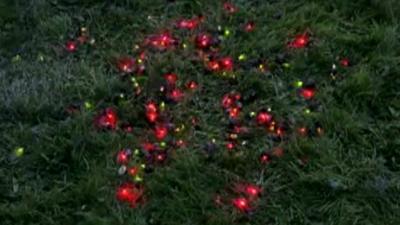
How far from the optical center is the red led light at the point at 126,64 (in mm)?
5031

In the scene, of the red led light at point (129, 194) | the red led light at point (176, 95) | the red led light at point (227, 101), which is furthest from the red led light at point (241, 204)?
the red led light at point (176, 95)

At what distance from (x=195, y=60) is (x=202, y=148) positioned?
920 mm

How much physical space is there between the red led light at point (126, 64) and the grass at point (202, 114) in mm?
74

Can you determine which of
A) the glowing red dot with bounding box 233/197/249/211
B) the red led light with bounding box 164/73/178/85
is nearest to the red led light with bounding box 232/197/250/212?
the glowing red dot with bounding box 233/197/249/211

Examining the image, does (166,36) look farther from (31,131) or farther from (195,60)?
(31,131)

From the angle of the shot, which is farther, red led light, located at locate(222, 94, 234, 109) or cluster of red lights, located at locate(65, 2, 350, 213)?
red led light, located at locate(222, 94, 234, 109)

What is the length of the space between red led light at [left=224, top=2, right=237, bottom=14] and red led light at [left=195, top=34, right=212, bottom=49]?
0.38m

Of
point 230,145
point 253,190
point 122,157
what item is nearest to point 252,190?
point 253,190

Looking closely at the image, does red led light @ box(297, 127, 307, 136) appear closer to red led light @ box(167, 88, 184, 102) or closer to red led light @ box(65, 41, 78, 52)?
red led light @ box(167, 88, 184, 102)

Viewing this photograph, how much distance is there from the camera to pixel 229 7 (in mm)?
5547

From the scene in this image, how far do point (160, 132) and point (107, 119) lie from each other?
0.38 metres

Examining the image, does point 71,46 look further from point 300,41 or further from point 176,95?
point 300,41

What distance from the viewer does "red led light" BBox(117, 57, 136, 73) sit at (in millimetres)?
5031

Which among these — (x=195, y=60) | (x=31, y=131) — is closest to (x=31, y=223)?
(x=31, y=131)
